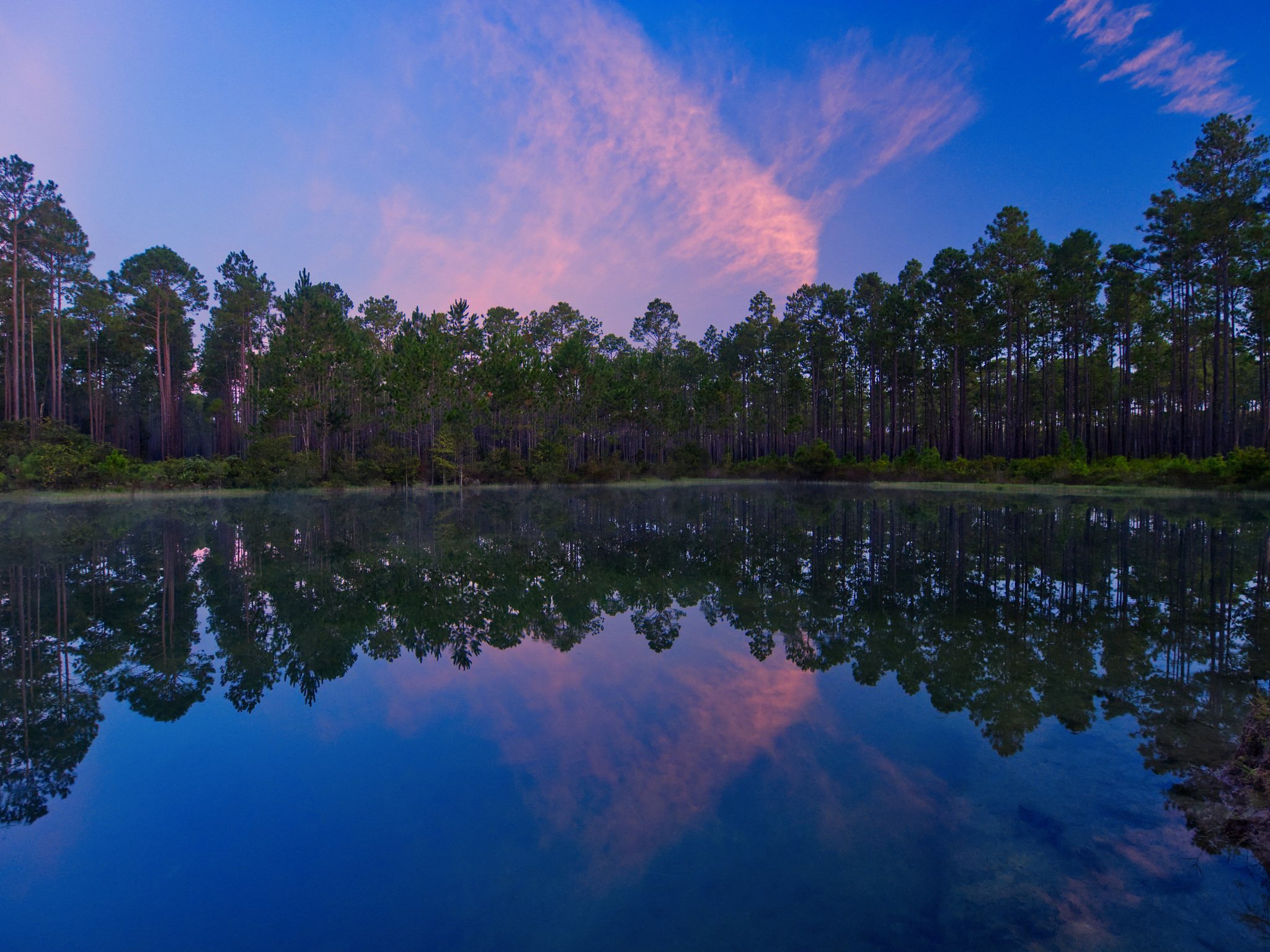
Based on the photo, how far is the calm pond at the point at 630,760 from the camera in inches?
117

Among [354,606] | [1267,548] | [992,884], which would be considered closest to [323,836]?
[992,884]

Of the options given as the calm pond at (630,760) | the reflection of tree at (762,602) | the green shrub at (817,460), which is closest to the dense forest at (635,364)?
the green shrub at (817,460)

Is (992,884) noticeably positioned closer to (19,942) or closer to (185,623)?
(19,942)

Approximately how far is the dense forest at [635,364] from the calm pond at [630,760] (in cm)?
2978

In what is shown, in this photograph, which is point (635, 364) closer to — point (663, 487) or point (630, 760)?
point (663, 487)

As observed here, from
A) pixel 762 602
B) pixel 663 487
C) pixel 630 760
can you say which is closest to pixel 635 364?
pixel 663 487

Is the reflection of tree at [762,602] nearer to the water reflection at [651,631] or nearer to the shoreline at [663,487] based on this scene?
the water reflection at [651,631]

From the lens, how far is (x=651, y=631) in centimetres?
825

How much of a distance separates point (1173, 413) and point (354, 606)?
5689 centimetres

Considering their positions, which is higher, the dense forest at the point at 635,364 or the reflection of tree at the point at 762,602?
the dense forest at the point at 635,364

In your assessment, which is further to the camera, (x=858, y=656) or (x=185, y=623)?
(x=185, y=623)

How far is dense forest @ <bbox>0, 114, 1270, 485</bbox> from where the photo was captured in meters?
34.8

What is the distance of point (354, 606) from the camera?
9219mm

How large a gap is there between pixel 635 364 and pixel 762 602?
162 ft
